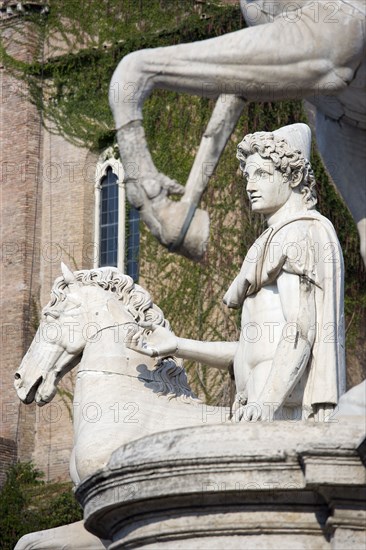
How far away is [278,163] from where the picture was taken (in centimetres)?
942

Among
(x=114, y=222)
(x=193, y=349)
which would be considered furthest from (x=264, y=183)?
(x=114, y=222)

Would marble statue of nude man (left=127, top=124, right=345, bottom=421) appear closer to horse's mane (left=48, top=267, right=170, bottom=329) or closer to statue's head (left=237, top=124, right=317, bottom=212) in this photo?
statue's head (left=237, top=124, right=317, bottom=212)

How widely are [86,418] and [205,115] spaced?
21.9 m

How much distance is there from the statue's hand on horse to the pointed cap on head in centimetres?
108

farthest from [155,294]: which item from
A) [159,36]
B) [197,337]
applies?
[159,36]

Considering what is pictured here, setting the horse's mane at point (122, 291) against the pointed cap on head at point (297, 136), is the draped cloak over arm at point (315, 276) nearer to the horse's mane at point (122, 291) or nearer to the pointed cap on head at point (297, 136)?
the pointed cap on head at point (297, 136)

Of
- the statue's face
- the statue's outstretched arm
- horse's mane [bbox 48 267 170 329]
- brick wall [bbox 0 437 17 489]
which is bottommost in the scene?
the statue's outstretched arm

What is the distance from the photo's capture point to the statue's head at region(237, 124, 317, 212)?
9414 millimetres

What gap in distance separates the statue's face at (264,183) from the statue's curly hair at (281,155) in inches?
1.1

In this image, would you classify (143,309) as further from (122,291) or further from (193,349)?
(193,349)

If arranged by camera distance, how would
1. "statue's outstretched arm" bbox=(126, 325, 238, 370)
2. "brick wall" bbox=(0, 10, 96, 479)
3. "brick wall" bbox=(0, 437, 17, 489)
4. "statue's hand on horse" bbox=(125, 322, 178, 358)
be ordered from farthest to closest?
"brick wall" bbox=(0, 10, 96, 479) < "brick wall" bbox=(0, 437, 17, 489) < "statue's outstretched arm" bbox=(126, 325, 238, 370) < "statue's hand on horse" bbox=(125, 322, 178, 358)

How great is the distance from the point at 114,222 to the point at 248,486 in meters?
27.0

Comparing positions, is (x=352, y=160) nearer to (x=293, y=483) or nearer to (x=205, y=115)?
(x=293, y=483)

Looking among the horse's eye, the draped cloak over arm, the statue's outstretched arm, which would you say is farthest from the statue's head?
the horse's eye
